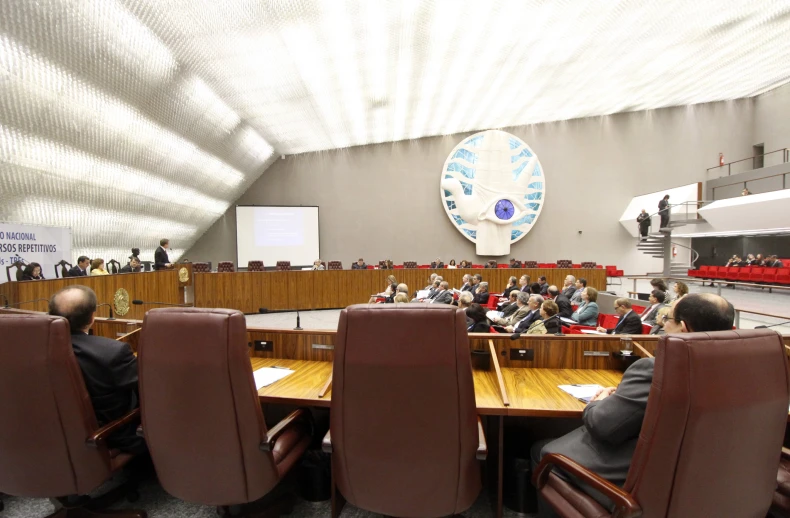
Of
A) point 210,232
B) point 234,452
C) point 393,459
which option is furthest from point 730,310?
point 210,232

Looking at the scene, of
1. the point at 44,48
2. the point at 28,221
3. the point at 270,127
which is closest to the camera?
the point at 44,48

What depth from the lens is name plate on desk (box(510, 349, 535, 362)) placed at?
7.57ft

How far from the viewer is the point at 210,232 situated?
13.2 meters

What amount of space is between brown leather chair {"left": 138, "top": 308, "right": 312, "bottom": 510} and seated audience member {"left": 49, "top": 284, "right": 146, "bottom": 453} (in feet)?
1.18

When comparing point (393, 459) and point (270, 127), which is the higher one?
point (270, 127)

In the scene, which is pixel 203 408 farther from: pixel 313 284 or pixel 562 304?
pixel 313 284

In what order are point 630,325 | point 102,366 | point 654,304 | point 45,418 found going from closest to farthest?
point 45,418 < point 102,366 < point 630,325 < point 654,304

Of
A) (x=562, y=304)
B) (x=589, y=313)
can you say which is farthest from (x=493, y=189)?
(x=589, y=313)

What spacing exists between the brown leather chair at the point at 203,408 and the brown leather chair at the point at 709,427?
46.4 inches

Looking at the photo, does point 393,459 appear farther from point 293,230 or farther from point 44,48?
point 293,230

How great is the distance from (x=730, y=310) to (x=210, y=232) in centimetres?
1398

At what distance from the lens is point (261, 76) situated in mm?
7836

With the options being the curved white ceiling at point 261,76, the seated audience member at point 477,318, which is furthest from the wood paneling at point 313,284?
the seated audience member at point 477,318

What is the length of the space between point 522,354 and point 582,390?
45 centimetres
